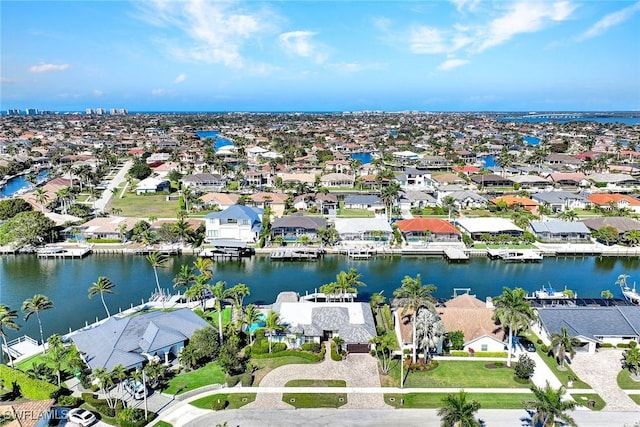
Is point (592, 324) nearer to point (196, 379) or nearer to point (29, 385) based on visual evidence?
point (196, 379)

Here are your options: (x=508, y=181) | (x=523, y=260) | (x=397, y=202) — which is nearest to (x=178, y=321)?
(x=523, y=260)

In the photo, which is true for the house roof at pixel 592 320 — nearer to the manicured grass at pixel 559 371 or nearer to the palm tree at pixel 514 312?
the manicured grass at pixel 559 371

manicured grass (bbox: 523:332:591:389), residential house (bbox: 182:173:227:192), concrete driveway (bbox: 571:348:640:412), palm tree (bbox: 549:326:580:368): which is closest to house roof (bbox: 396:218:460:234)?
manicured grass (bbox: 523:332:591:389)

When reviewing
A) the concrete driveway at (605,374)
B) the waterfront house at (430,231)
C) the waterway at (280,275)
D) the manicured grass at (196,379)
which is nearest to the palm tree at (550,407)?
the concrete driveway at (605,374)

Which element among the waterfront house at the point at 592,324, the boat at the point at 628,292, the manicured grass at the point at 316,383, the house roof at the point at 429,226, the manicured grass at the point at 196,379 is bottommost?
→ the boat at the point at 628,292

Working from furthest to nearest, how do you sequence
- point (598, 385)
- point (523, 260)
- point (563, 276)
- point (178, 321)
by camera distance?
point (523, 260), point (563, 276), point (178, 321), point (598, 385)

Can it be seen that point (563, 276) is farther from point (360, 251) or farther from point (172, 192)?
point (172, 192)
